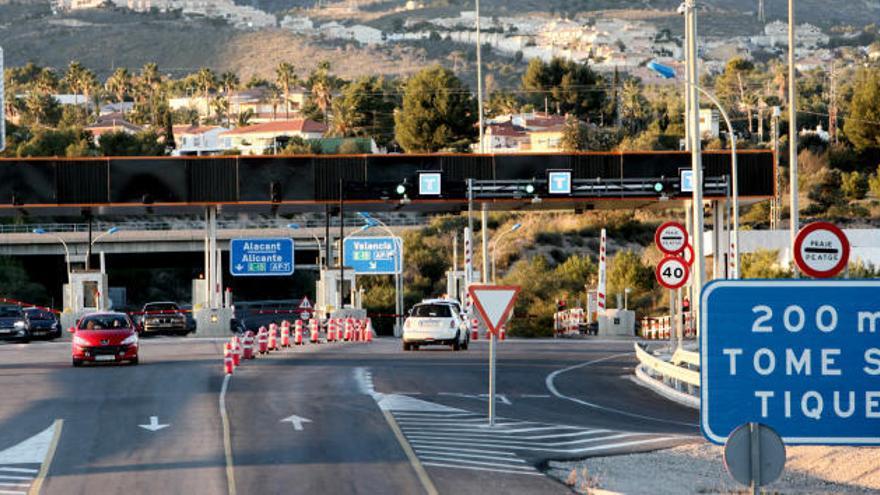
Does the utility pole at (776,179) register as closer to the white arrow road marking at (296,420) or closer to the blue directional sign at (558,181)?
the blue directional sign at (558,181)

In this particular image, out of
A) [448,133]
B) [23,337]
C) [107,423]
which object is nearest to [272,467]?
[107,423]

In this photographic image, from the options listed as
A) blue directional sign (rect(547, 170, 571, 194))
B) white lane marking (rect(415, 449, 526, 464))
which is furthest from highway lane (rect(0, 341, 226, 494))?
blue directional sign (rect(547, 170, 571, 194))

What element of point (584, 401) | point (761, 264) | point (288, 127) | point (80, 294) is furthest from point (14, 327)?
point (288, 127)

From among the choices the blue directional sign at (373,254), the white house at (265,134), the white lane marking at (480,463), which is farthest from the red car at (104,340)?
the white house at (265,134)

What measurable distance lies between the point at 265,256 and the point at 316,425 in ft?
145

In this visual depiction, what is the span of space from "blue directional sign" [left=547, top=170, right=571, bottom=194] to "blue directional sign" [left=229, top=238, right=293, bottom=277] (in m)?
12.3

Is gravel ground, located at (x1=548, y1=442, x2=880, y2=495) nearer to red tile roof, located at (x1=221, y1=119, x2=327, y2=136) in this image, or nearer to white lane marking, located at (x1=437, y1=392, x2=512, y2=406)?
white lane marking, located at (x1=437, y1=392, x2=512, y2=406)

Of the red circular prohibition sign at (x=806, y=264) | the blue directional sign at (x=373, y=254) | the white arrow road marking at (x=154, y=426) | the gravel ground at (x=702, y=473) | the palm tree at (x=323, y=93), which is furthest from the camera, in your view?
the palm tree at (x=323, y=93)

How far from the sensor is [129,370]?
39.2 m

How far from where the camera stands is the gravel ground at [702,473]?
18859mm

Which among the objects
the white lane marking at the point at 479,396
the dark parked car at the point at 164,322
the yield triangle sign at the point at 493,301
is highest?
the yield triangle sign at the point at 493,301

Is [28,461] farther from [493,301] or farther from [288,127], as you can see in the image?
[288,127]

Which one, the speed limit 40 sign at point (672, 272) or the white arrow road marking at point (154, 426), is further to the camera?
the speed limit 40 sign at point (672, 272)

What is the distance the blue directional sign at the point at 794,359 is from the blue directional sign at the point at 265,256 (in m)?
58.9
